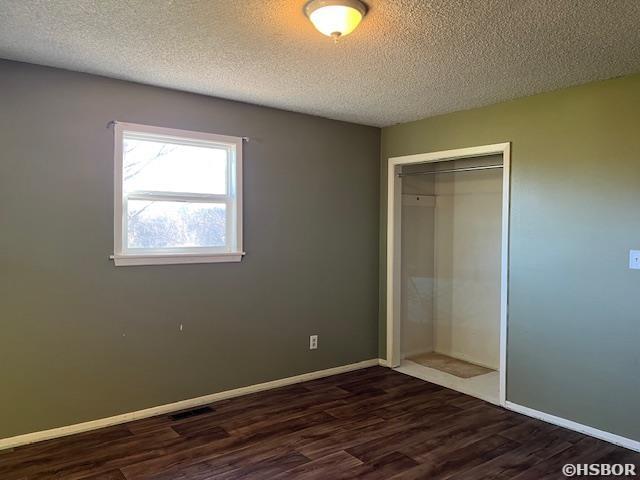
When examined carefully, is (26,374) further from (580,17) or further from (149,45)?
(580,17)

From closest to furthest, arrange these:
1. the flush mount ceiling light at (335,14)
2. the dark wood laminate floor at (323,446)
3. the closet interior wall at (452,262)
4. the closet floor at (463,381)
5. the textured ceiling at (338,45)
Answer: the flush mount ceiling light at (335,14)
the textured ceiling at (338,45)
the dark wood laminate floor at (323,446)
the closet floor at (463,381)
the closet interior wall at (452,262)

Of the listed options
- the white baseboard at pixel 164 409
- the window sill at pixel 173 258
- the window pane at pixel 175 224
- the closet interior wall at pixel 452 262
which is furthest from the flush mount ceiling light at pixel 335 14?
the white baseboard at pixel 164 409

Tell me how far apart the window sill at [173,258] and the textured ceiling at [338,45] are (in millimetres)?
1197

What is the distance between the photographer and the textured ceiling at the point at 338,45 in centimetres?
214

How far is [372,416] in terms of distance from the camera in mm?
3455

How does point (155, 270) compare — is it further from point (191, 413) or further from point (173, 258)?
point (191, 413)

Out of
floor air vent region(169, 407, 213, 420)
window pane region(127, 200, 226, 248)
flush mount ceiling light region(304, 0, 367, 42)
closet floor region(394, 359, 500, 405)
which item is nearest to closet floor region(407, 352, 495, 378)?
closet floor region(394, 359, 500, 405)

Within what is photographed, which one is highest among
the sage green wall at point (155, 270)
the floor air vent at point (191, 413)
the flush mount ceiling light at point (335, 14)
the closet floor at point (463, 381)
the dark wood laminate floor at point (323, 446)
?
the flush mount ceiling light at point (335, 14)

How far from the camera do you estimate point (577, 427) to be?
3.23 meters

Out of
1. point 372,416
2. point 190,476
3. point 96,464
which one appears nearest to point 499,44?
point 372,416

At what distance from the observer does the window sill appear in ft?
10.7

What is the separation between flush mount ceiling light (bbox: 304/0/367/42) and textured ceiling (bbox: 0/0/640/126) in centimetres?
6

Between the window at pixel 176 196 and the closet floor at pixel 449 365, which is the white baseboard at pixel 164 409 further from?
the window at pixel 176 196

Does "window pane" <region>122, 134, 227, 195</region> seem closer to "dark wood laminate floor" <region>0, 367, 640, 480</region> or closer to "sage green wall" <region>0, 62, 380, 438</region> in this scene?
"sage green wall" <region>0, 62, 380, 438</region>
